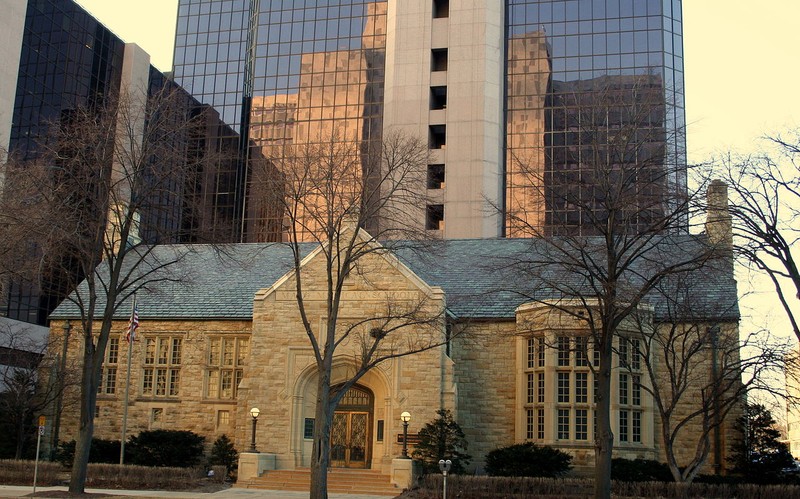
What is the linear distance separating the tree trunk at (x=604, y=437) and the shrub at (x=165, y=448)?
17.4 meters

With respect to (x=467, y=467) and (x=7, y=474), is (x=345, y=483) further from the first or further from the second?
(x=7, y=474)

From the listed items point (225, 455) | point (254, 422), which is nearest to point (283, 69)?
point (225, 455)

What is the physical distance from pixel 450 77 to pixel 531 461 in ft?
185

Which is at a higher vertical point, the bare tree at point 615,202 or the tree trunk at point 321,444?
the bare tree at point 615,202

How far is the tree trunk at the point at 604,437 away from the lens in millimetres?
21953

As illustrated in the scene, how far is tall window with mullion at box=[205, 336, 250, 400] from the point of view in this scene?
35.7m

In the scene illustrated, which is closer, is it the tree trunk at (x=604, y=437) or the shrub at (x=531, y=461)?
the tree trunk at (x=604, y=437)

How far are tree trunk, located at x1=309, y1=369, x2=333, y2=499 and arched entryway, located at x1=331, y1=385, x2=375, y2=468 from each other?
822 centimetres

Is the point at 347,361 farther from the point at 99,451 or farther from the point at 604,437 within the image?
the point at 604,437

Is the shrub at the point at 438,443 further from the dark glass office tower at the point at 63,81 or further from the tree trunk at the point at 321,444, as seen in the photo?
the dark glass office tower at the point at 63,81

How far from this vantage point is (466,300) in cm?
3350

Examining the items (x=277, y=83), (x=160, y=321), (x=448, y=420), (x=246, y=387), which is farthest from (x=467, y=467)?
(x=277, y=83)

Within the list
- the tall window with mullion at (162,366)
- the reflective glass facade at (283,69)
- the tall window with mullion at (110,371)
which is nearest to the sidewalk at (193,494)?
the tall window with mullion at (162,366)

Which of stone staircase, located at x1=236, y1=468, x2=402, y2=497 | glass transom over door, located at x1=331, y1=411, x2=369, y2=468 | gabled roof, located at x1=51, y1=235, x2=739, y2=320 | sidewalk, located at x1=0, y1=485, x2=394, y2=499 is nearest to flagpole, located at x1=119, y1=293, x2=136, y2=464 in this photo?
gabled roof, located at x1=51, y1=235, x2=739, y2=320
